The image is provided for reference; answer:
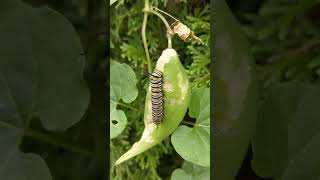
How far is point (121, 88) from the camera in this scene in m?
0.57

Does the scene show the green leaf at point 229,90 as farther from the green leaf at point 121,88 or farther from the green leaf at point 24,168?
the green leaf at point 24,168

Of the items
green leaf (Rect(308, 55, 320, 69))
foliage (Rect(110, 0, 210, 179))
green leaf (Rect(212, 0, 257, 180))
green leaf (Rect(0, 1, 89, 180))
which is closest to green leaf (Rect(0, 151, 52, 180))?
green leaf (Rect(0, 1, 89, 180))

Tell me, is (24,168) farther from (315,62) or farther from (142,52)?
A: (315,62)

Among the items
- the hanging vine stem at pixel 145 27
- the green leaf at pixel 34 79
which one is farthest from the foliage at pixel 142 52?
the green leaf at pixel 34 79

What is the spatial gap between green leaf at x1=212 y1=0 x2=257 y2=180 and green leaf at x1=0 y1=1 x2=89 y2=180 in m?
0.21

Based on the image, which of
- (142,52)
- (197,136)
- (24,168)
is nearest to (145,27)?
(142,52)

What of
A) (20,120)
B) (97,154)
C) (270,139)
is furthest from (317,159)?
(20,120)

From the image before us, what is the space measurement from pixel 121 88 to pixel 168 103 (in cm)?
6

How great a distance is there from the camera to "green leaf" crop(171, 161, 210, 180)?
57cm

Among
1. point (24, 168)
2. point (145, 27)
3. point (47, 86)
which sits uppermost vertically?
point (145, 27)

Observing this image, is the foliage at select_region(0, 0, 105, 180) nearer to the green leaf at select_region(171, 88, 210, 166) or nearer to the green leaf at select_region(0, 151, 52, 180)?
the green leaf at select_region(0, 151, 52, 180)

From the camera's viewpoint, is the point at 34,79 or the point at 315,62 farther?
the point at 34,79

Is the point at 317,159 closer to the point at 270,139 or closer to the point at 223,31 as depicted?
the point at 270,139

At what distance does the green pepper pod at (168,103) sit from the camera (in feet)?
1.82
